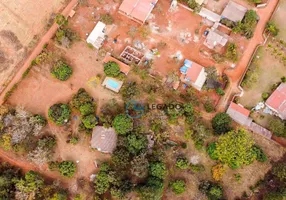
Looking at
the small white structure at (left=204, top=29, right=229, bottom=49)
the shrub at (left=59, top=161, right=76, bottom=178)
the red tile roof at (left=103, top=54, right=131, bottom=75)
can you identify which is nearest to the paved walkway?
the red tile roof at (left=103, top=54, right=131, bottom=75)

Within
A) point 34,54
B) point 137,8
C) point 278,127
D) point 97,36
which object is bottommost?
point 34,54

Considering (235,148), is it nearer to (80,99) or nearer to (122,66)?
(122,66)

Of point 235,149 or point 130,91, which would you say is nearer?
point 235,149

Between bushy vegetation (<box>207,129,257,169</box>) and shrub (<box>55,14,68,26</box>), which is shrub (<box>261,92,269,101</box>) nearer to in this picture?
bushy vegetation (<box>207,129,257,169</box>)

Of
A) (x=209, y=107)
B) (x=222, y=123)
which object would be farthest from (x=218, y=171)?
(x=209, y=107)

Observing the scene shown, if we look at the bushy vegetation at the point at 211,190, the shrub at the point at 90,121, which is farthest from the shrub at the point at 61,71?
the bushy vegetation at the point at 211,190

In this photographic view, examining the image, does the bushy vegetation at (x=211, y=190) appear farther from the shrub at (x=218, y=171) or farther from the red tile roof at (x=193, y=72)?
the red tile roof at (x=193, y=72)
